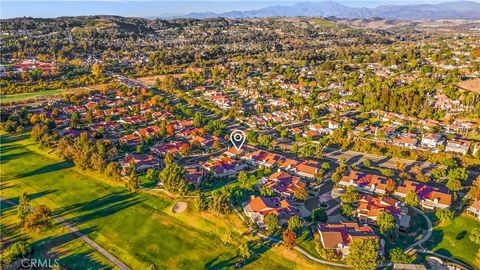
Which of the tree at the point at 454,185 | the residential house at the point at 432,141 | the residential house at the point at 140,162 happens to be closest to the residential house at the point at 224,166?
the residential house at the point at 140,162

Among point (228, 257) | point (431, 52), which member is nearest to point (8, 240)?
point (228, 257)

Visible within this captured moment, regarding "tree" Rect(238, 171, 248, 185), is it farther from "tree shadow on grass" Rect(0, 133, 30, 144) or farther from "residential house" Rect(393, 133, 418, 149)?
"tree shadow on grass" Rect(0, 133, 30, 144)

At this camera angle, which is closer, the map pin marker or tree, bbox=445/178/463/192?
tree, bbox=445/178/463/192

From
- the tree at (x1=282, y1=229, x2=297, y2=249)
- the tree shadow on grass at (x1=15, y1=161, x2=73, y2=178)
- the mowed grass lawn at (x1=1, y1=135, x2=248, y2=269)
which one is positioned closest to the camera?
the tree at (x1=282, y1=229, x2=297, y2=249)

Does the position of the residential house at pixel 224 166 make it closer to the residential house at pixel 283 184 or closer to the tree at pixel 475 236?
the residential house at pixel 283 184

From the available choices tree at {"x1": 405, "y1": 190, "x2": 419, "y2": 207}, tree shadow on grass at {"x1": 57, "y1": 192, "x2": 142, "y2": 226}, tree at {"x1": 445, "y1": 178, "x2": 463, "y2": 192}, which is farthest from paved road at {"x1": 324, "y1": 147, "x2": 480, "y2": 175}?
tree shadow on grass at {"x1": 57, "y1": 192, "x2": 142, "y2": 226}
